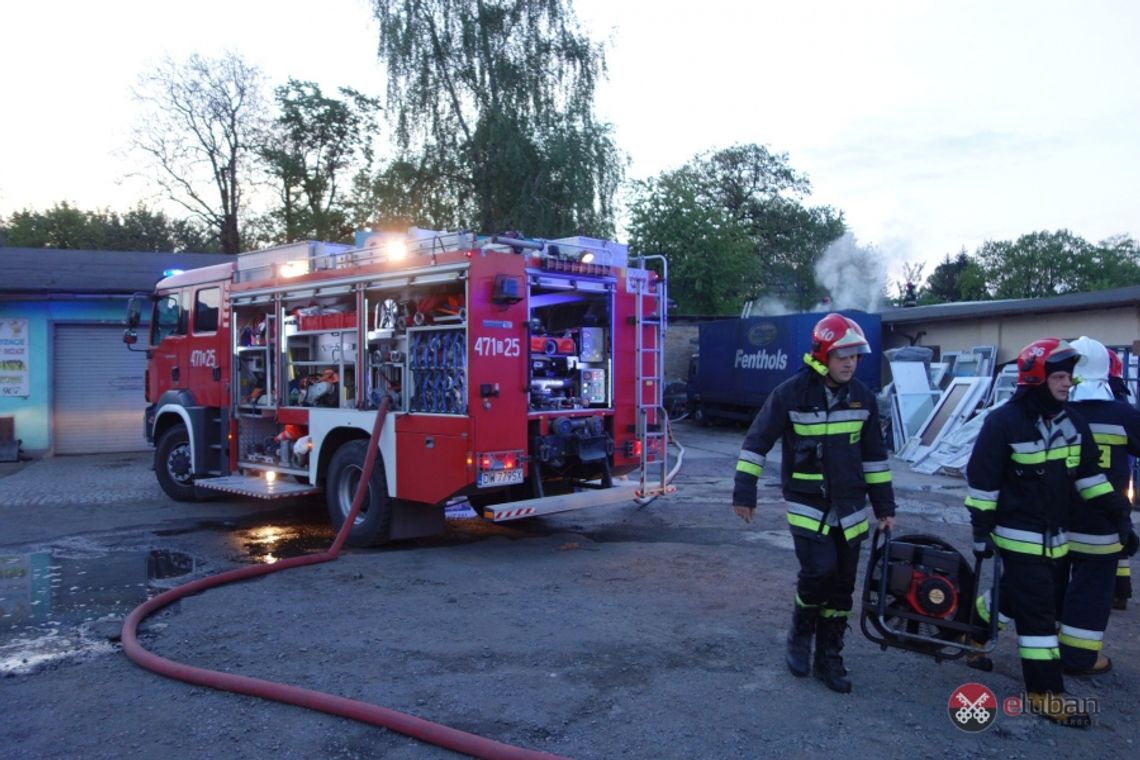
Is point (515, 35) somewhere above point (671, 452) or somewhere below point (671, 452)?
above

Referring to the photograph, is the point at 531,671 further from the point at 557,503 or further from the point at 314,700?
the point at 557,503

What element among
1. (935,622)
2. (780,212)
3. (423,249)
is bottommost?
(935,622)

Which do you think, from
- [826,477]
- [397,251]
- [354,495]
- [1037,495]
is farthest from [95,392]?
[1037,495]

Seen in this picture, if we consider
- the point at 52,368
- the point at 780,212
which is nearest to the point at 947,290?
the point at 780,212

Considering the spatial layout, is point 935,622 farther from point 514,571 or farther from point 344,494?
point 344,494

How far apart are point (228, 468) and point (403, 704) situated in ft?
20.8

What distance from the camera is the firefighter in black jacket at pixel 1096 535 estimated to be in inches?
172

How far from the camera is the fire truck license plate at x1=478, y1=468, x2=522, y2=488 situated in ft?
23.2

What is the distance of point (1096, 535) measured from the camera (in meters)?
4.36

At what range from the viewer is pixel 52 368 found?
1559 centimetres

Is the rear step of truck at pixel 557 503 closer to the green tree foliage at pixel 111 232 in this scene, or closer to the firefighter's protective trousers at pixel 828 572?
the firefighter's protective trousers at pixel 828 572

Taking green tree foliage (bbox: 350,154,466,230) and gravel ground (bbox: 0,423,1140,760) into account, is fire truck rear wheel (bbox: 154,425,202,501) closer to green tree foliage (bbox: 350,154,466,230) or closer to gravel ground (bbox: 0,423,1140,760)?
gravel ground (bbox: 0,423,1140,760)

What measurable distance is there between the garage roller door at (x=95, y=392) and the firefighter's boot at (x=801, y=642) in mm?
14584

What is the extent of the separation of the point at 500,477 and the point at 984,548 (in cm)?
388
